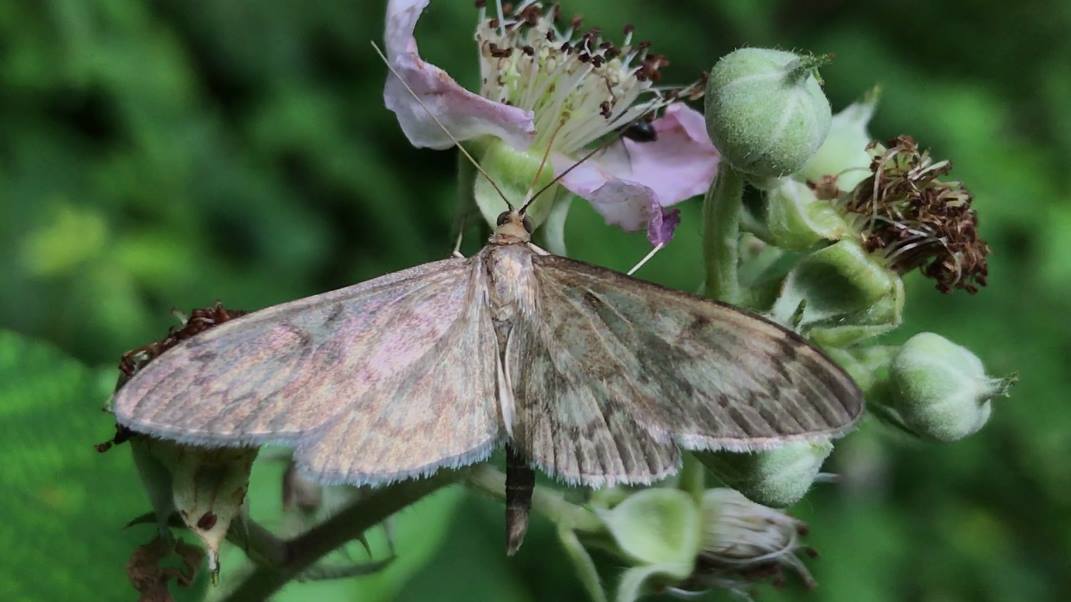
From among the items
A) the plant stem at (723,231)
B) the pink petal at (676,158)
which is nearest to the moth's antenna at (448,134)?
the pink petal at (676,158)

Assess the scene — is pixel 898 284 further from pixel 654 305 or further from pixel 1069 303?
pixel 1069 303

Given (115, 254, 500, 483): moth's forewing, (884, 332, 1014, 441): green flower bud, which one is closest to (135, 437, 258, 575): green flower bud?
(115, 254, 500, 483): moth's forewing

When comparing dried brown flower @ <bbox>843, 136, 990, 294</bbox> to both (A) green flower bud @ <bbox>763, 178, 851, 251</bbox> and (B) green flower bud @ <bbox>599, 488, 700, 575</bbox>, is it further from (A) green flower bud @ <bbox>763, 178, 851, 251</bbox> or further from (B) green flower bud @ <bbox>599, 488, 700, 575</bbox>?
(B) green flower bud @ <bbox>599, 488, 700, 575</bbox>

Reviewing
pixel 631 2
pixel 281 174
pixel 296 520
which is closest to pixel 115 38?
pixel 281 174

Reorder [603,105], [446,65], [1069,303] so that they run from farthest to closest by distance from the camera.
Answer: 1. [446,65]
2. [1069,303]
3. [603,105]

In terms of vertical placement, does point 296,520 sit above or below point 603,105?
below

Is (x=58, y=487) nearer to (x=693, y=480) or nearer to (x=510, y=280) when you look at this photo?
(x=510, y=280)
